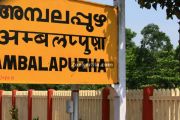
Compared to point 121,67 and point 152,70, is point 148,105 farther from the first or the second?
point 152,70

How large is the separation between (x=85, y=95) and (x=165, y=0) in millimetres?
5637

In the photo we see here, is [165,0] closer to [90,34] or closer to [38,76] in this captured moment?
[90,34]

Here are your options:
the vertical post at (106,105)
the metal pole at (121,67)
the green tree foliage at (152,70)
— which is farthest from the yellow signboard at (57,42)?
the green tree foliage at (152,70)

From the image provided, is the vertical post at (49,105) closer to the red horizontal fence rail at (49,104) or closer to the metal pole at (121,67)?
the red horizontal fence rail at (49,104)

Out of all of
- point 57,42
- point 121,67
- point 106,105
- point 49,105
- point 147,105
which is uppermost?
point 57,42

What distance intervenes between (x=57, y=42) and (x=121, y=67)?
55.4 inches

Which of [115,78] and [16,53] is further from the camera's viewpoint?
[115,78]

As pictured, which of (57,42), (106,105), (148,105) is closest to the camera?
(57,42)

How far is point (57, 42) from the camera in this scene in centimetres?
917

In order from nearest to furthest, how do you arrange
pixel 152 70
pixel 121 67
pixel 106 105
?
1. pixel 121 67
2. pixel 106 105
3. pixel 152 70

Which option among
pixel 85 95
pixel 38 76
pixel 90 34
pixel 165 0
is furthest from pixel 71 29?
pixel 85 95

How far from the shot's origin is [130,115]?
1220 cm

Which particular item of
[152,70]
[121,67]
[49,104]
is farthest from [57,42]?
[152,70]

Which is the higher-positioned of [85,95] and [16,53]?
[16,53]
